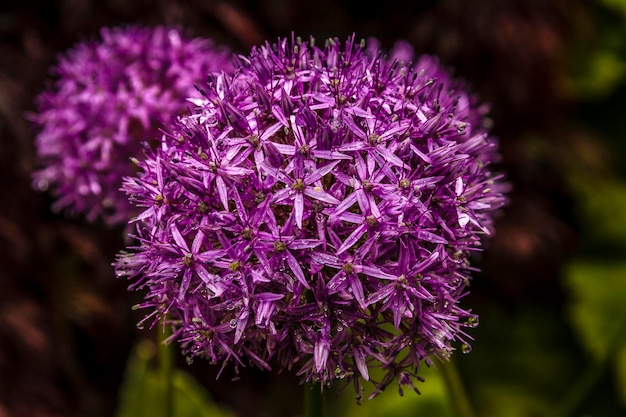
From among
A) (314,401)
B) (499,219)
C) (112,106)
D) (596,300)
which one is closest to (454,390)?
(314,401)

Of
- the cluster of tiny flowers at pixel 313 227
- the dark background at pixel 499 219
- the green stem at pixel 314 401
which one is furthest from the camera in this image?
the dark background at pixel 499 219

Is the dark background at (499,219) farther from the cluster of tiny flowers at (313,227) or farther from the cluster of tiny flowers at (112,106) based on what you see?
the cluster of tiny flowers at (313,227)

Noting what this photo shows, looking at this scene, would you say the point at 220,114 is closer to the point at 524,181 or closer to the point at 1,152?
the point at 1,152

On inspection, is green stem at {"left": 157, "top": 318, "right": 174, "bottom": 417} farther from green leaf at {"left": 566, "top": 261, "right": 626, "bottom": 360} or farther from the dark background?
green leaf at {"left": 566, "top": 261, "right": 626, "bottom": 360}

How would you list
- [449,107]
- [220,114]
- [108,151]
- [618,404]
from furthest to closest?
[618,404] → [108,151] → [449,107] → [220,114]

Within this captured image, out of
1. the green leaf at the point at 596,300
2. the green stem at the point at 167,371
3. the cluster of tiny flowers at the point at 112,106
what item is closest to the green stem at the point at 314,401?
the green stem at the point at 167,371

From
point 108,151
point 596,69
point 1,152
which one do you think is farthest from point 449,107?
point 596,69

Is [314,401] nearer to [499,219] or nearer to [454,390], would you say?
[454,390]
